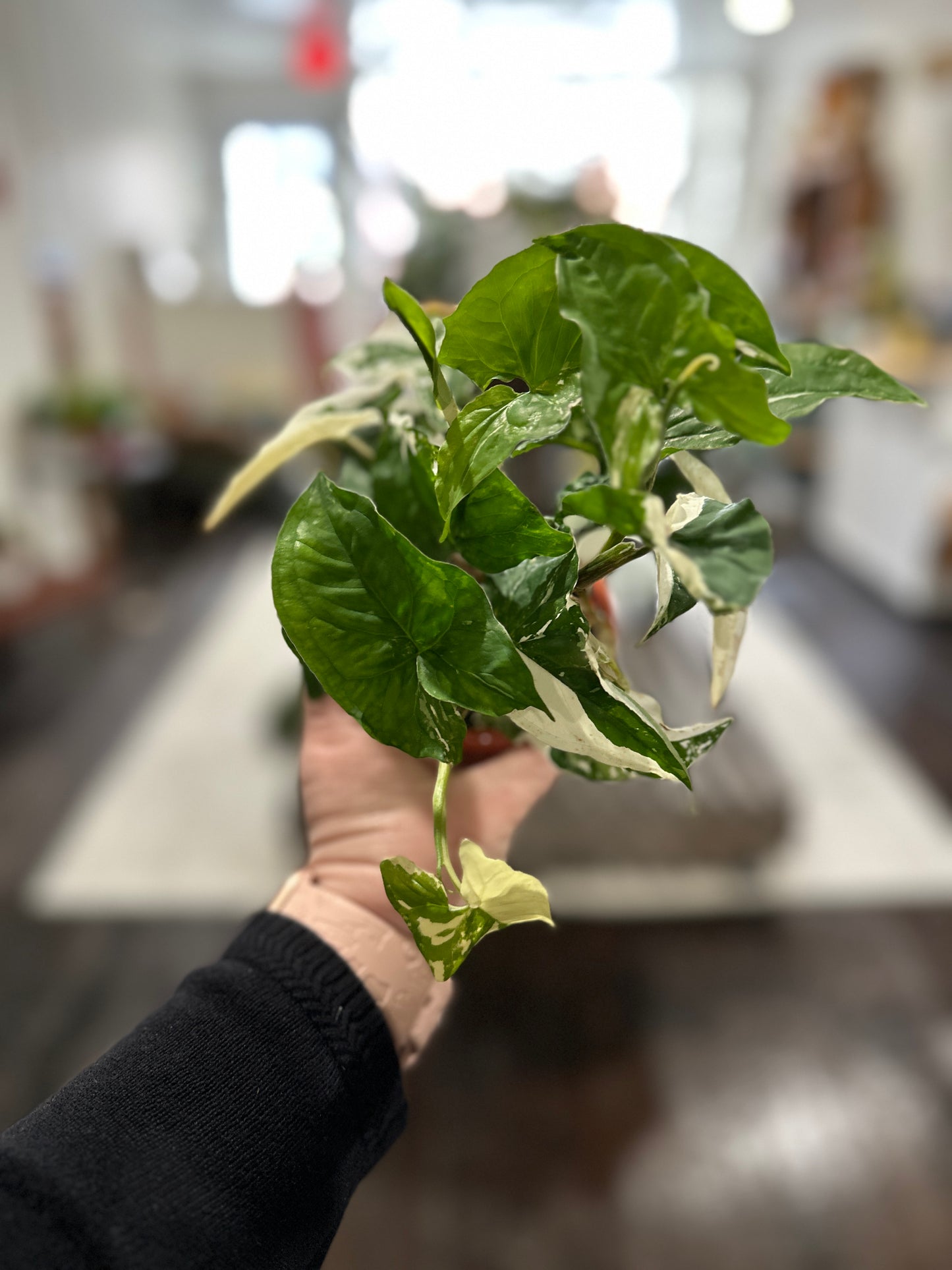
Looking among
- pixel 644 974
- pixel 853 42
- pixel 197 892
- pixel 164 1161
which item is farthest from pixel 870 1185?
pixel 853 42

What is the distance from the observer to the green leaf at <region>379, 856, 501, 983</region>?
1.18 feet

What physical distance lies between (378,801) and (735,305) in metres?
0.35

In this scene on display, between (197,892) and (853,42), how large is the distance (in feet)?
17.9

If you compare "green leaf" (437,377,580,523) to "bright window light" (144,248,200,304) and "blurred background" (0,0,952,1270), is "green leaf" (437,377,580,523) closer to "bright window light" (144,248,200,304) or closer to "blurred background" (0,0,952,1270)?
"blurred background" (0,0,952,1270)

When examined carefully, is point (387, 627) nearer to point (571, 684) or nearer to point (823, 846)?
point (571, 684)

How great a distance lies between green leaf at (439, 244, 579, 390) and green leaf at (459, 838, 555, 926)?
0.21 meters

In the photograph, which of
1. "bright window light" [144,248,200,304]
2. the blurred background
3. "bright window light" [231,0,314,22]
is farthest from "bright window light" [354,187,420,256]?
"bright window light" [144,248,200,304]

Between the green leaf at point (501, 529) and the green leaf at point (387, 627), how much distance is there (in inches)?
1.6

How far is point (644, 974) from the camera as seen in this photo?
5.11 feet

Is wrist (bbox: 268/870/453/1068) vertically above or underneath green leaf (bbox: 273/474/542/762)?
underneath

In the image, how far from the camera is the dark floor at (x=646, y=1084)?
1146mm

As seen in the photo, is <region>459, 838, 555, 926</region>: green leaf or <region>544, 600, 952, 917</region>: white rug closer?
<region>459, 838, 555, 926</region>: green leaf

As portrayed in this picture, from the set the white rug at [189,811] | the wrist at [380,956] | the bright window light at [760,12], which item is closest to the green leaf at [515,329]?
the wrist at [380,956]

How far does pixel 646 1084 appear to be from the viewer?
1.36 m
